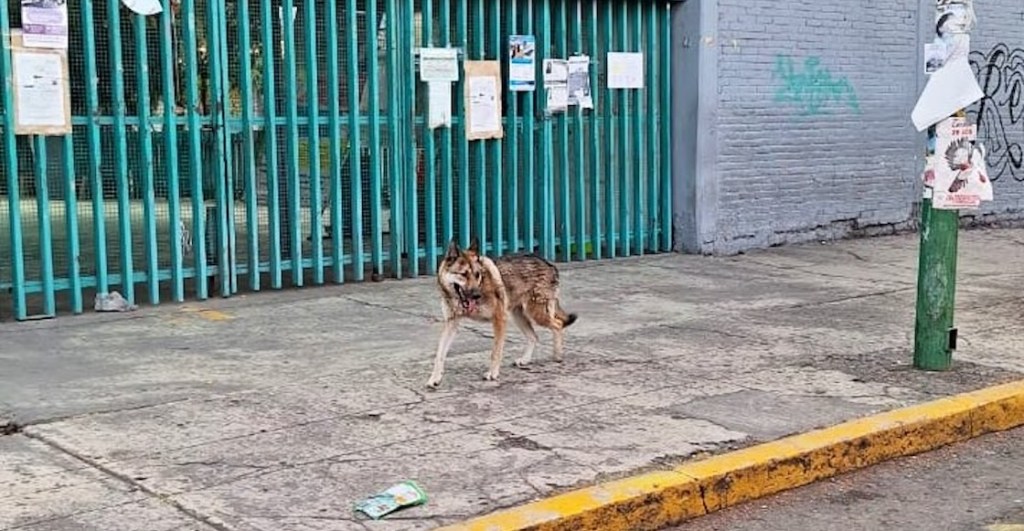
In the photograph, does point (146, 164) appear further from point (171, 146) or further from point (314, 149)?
point (314, 149)

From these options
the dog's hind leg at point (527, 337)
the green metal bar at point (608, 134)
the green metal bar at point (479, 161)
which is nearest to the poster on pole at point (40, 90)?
the green metal bar at point (479, 161)

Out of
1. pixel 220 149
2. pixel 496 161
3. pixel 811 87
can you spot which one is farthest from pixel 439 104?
pixel 811 87

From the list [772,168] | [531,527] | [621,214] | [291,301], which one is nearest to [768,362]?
[531,527]

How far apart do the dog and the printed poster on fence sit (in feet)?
7.48

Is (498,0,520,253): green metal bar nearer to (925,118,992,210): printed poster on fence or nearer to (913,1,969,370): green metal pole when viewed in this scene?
(913,1,969,370): green metal pole

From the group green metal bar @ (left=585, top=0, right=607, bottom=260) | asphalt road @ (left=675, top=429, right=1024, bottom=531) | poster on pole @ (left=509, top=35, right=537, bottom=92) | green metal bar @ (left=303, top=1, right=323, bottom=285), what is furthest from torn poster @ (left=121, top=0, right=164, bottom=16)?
asphalt road @ (left=675, top=429, right=1024, bottom=531)

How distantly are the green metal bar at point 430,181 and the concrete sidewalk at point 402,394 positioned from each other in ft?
1.50

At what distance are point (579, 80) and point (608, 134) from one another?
63cm

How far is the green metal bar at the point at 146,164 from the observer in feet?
28.8

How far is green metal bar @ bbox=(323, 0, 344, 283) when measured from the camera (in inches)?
383

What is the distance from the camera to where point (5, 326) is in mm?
8305

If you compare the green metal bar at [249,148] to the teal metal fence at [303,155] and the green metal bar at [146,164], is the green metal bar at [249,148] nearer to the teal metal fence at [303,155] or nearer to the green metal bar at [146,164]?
the teal metal fence at [303,155]

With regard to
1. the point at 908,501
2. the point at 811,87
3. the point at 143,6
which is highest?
the point at 143,6

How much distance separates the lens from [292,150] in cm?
966
